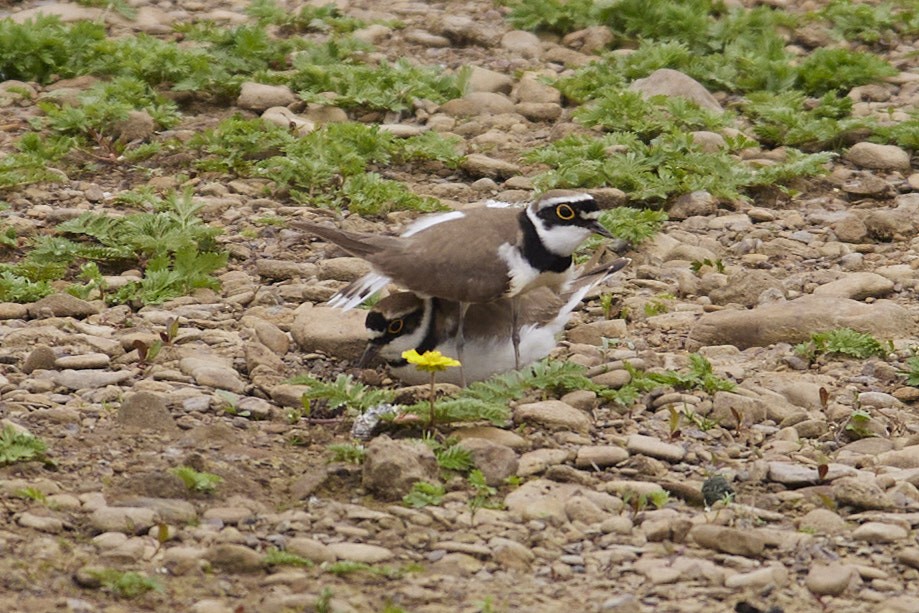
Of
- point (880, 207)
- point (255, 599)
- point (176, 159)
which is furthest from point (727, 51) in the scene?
point (255, 599)

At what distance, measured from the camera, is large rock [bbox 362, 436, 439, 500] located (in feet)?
20.3

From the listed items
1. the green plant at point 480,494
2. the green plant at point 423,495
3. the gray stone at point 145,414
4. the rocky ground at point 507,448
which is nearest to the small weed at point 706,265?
the rocky ground at point 507,448

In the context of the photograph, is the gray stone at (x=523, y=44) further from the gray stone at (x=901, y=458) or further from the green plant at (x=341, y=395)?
the gray stone at (x=901, y=458)

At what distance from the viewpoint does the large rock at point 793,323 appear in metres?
8.16

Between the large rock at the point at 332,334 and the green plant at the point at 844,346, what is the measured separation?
2.30 meters

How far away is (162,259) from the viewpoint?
8.80 meters

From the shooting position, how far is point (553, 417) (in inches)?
273

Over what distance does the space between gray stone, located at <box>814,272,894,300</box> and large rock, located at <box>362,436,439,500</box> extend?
3370mm

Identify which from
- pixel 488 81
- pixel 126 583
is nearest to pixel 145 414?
pixel 126 583

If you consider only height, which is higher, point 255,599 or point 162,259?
point 255,599

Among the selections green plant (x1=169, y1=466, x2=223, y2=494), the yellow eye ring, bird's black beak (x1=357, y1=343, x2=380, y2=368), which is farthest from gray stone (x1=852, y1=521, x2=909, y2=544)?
bird's black beak (x1=357, y1=343, x2=380, y2=368)

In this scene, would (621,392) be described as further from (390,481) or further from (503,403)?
(390,481)

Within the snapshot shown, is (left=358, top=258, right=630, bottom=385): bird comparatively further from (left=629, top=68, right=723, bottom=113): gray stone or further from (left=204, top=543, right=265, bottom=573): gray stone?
(left=629, top=68, right=723, bottom=113): gray stone

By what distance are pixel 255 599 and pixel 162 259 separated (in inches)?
150
